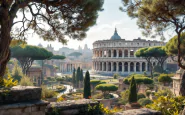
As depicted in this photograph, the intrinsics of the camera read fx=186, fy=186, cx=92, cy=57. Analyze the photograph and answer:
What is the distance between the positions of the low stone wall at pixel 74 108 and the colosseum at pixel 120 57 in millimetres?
43155

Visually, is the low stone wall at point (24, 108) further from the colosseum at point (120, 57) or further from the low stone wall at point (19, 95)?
the colosseum at point (120, 57)

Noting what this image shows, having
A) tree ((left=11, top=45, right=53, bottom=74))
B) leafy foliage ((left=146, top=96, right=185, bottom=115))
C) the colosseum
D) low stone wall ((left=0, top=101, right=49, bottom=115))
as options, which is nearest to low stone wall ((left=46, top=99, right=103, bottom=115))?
low stone wall ((left=0, top=101, right=49, bottom=115))

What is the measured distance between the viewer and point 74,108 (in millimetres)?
4527

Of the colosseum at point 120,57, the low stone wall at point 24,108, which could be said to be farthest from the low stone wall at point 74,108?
the colosseum at point 120,57

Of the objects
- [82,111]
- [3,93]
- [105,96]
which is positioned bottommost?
[105,96]

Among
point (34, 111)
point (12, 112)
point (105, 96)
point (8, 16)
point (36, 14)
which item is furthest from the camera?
point (105, 96)

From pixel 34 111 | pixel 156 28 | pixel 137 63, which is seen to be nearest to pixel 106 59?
pixel 137 63

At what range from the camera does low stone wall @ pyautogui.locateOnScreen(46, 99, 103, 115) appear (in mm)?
4297

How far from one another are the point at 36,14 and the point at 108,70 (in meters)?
47.2

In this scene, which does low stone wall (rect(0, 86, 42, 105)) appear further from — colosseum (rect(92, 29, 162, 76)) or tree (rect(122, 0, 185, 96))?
colosseum (rect(92, 29, 162, 76))

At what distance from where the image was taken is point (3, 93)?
354cm

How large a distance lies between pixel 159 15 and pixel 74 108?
4059 millimetres

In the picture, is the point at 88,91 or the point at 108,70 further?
the point at 108,70

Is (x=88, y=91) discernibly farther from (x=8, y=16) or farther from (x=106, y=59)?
(x=106, y=59)
